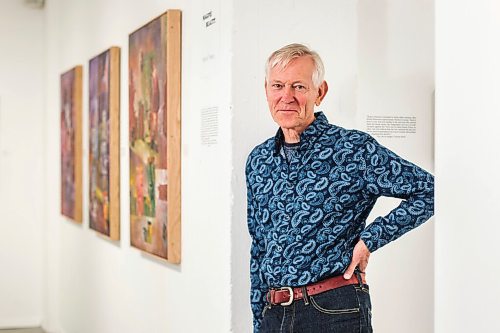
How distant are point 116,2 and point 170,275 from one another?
2.14m

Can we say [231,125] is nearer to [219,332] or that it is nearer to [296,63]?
[296,63]

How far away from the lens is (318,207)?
335cm

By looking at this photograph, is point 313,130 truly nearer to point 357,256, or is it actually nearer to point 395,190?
point 395,190

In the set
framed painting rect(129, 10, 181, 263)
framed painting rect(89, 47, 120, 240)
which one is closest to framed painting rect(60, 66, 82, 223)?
framed painting rect(89, 47, 120, 240)

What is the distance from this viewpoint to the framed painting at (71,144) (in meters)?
7.27

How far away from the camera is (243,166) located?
152 inches

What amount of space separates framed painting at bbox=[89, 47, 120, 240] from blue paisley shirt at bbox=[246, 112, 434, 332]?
8.68 ft
